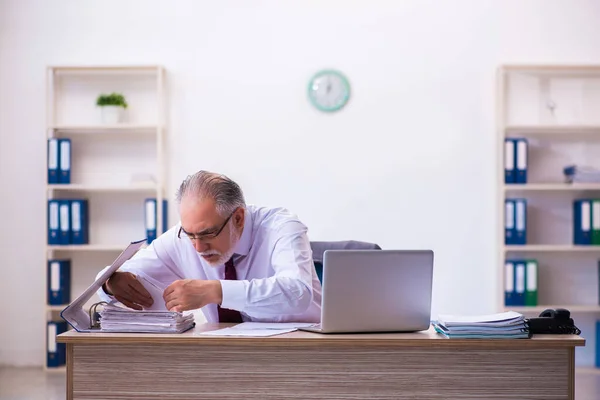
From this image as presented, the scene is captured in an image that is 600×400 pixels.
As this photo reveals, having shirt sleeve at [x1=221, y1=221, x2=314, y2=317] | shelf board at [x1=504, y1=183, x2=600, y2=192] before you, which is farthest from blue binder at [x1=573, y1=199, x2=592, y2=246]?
shirt sleeve at [x1=221, y1=221, x2=314, y2=317]

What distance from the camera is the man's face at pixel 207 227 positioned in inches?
98.3

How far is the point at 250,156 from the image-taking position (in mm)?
5203

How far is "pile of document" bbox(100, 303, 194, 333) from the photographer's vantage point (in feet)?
7.18

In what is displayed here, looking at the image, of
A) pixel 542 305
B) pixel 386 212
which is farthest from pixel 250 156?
pixel 542 305

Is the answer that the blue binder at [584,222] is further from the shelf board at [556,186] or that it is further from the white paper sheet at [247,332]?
the white paper sheet at [247,332]

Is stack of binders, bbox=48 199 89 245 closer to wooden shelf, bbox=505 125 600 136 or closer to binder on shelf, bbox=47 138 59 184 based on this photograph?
binder on shelf, bbox=47 138 59 184

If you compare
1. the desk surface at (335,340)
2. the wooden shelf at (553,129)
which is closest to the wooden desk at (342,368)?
the desk surface at (335,340)

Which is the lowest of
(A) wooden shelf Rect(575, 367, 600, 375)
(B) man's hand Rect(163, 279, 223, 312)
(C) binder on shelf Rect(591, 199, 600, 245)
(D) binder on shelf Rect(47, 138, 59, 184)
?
(A) wooden shelf Rect(575, 367, 600, 375)

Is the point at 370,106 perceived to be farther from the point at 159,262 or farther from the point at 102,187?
the point at 159,262

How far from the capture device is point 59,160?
5.06m

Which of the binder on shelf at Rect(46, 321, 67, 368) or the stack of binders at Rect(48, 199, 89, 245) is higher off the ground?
the stack of binders at Rect(48, 199, 89, 245)

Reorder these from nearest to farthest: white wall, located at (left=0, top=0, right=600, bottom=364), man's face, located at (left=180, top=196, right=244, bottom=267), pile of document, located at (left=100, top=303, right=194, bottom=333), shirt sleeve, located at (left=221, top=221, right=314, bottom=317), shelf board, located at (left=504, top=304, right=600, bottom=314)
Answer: pile of document, located at (left=100, top=303, right=194, bottom=333) → shirt sleeve, located at (left=221, top=221, right=314, bottom=317) → man's face, located at (left=180, top=196, right=244, bottom=267) → shelf board, located at (left=504, top=304, right=600, bottom=314) → white wall, located at (left=0, top=0, right=600, bottom=364)

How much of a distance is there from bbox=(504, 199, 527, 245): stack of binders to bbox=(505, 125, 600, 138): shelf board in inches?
18.7

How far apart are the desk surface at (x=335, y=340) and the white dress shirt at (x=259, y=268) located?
0.26 m
